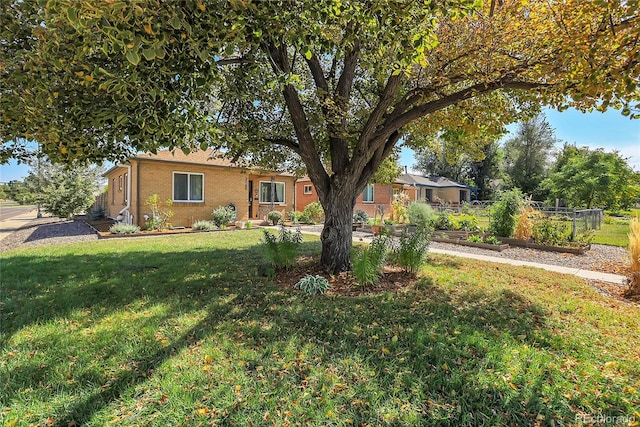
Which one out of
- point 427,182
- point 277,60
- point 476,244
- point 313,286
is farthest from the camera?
point 427,182

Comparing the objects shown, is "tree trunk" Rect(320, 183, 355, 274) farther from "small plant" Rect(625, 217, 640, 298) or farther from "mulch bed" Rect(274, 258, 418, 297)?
"small plant" Rect(625, 217, 640, 298)

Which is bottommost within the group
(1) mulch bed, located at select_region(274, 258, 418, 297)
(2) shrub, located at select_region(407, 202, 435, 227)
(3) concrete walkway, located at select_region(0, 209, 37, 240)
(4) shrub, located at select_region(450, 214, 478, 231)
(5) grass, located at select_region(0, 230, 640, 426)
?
(5) grass, located at select_region(0, 230, 640, 426)

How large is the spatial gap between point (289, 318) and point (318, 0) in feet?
12.3

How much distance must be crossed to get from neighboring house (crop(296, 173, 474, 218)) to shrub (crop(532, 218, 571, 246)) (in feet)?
26.7

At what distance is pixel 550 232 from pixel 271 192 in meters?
13.5

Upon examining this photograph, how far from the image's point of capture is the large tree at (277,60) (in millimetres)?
2805

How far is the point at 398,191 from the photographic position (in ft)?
85.1

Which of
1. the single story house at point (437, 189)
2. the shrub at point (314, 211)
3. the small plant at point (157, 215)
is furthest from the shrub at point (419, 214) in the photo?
the single story house at point (437, 189)

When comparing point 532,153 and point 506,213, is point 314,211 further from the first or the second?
point 532,153

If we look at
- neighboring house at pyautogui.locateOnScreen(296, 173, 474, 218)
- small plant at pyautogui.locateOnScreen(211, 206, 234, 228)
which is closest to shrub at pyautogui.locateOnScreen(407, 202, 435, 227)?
neighboring house at pyautogui.locateOnScreen(296, 173, 474, 218)

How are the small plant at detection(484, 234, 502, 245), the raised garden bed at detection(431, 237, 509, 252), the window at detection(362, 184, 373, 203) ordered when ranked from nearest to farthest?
the raised garden bed at detection(431, 237, 509, 252) < the small plant at detection(484, 234, 502, 245) < the window at detection(362, 184, 373, 203)

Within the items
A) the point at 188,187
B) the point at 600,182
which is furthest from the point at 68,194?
the point at 600,182

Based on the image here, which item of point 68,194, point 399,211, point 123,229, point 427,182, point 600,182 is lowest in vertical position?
point 123,229

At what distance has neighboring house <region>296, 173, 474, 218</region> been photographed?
2336cm
